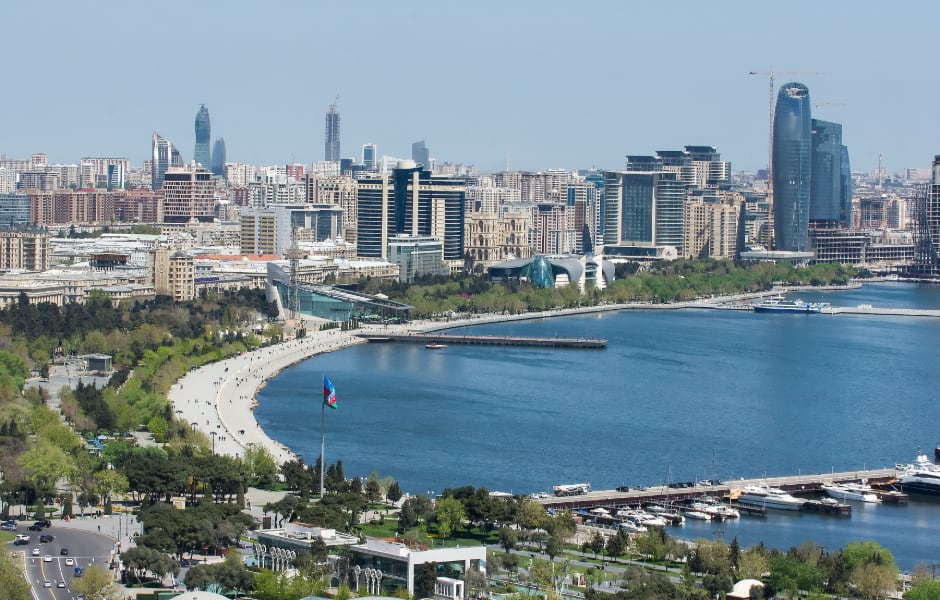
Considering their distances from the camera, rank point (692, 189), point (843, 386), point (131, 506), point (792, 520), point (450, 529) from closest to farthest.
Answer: point (450, 529) → point (131, 506) → point (792, 520) → point (843, 386) → point (692, 189)

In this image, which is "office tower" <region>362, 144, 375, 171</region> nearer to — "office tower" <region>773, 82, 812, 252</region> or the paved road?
"office tower" <region>773, 82, 812, 252</region>

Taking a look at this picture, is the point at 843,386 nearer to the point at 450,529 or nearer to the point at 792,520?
the point at 792,520

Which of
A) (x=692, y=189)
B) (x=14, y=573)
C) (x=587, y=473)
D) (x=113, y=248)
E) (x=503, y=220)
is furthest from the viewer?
(x=692, y=189)

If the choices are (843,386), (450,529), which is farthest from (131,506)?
(843,386)

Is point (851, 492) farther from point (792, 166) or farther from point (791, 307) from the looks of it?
point (792, 166)

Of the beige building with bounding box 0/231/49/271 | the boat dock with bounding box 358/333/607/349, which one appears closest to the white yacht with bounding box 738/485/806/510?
the boat dock with bounding box 358/333/607/349

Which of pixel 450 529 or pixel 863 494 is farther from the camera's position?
pixel 863 494
